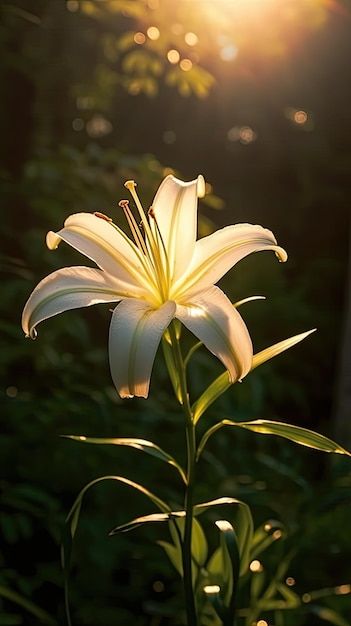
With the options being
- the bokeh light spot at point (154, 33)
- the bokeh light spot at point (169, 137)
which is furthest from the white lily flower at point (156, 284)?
the bokeh light spot at point (169, 137)

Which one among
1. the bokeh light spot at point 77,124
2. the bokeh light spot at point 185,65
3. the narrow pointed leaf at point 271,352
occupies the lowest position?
the narrow pointed leaf at point 271,352

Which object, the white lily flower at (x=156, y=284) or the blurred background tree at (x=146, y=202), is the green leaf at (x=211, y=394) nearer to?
the white lily flower at (x=156, y=284)

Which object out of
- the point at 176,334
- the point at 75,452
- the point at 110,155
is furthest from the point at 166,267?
the point at 110,155

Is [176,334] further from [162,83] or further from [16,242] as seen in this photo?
[162,83]

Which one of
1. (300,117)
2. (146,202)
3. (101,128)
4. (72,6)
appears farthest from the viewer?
(101,128)

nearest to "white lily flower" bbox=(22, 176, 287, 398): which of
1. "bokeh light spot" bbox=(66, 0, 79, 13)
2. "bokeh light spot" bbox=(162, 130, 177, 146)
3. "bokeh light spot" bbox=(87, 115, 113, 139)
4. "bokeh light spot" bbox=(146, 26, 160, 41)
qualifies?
"bokeh light spot" bbox=(146, 26, 160, 41)

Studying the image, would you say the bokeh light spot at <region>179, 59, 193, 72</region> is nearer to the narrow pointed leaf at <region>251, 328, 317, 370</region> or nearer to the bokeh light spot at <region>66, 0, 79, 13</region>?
the bokeh light spot at <region>66, 0, 79, 13</region>

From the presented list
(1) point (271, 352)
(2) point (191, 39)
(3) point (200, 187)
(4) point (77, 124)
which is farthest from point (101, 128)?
(1) point (271, 352)

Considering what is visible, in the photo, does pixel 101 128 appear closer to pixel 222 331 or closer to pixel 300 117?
pixel 300 117
